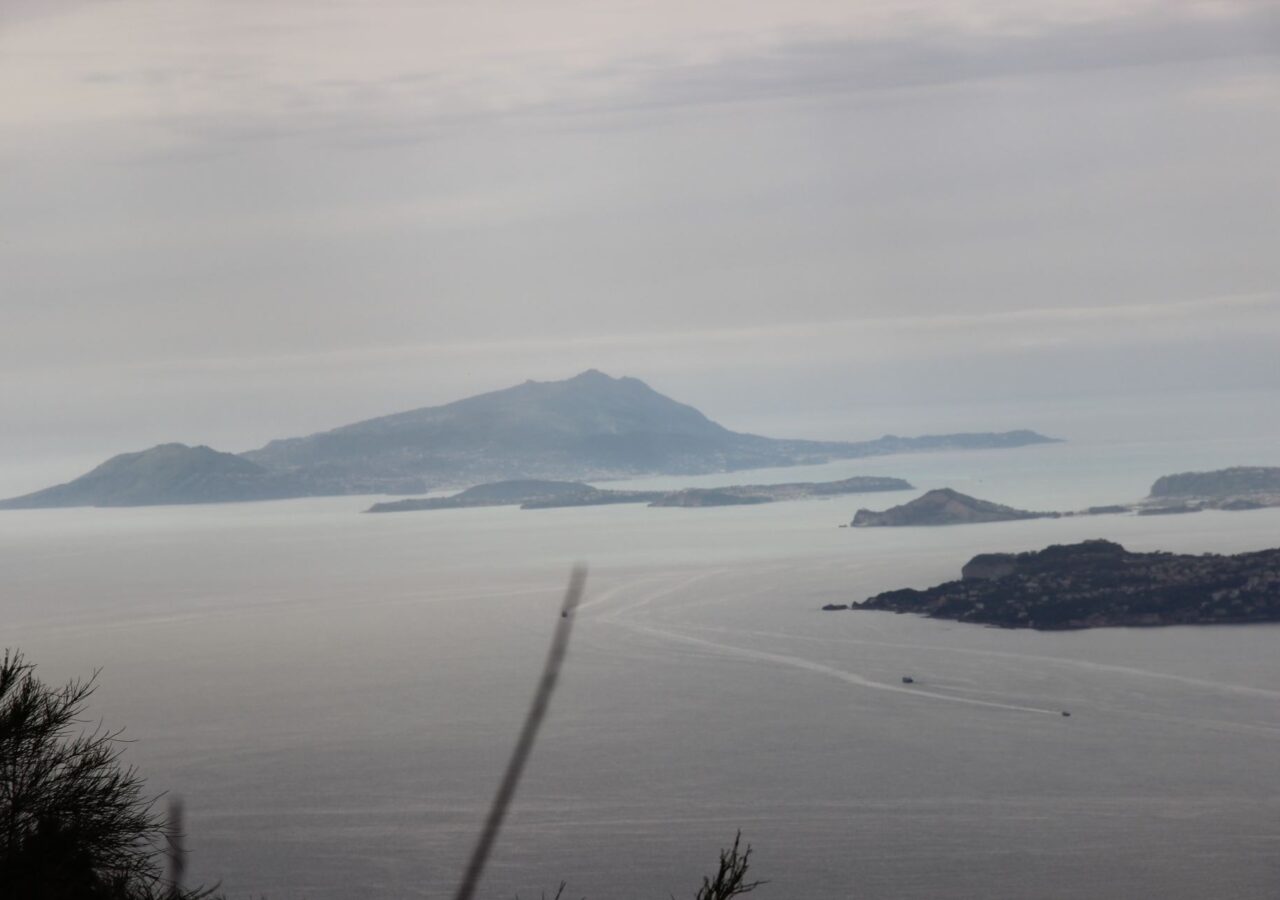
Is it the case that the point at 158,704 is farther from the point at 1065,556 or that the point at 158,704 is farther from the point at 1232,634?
the point at 1065,556

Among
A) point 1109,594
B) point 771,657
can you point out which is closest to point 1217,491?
point 1109,594

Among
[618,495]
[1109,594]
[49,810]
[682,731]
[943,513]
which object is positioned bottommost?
[682,731]

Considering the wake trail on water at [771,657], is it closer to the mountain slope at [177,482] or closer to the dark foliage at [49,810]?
the dark foliage at [49,810]

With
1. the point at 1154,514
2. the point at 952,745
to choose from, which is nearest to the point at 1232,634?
the point at 952,745

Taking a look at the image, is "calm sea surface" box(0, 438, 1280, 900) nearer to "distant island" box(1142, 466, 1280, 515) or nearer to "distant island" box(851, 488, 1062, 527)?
"distant island" box(851, 488, 1062, 527)

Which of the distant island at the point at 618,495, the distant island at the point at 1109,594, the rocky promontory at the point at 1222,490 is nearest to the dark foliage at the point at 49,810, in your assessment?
the distant island at the point at 1109,594

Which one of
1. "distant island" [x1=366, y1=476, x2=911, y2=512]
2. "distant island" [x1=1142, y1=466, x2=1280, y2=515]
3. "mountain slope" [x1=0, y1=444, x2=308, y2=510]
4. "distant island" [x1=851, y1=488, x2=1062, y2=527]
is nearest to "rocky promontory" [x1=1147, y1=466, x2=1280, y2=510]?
"distant island" [x1=1142, y1=466, x2=1280, y2=515]

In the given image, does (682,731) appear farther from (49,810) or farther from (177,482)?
(177,482)
